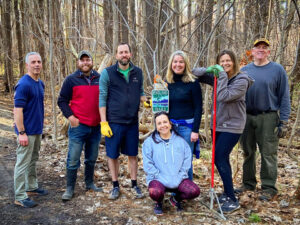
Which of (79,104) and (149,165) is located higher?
(79,104)

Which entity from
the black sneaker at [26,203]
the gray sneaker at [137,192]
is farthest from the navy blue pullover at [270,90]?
the black sneaker at [26,203]

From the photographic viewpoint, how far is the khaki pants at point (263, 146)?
12.7ft

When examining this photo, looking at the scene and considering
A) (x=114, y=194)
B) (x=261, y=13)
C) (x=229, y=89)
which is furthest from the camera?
(x=261, y=13)

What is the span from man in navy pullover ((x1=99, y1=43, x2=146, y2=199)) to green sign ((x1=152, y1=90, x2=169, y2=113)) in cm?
39

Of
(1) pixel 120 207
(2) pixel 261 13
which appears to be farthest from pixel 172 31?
(1) pixel 120 207

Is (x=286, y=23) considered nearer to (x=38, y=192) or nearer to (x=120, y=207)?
(x=120, y=207)

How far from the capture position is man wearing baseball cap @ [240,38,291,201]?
3805 millimetres

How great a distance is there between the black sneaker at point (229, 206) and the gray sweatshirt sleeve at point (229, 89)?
1360 millimetres

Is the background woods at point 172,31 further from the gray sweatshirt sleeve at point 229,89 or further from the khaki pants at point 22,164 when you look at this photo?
the khaki pants at point 22,164

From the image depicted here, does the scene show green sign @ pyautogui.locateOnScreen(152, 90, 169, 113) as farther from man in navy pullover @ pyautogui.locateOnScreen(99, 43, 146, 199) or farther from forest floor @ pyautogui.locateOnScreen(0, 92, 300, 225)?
forest floor @ pyautogui.locateOnScreen(0, 92, 300, 225)

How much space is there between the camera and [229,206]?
3.54 metres

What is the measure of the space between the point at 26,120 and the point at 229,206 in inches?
116

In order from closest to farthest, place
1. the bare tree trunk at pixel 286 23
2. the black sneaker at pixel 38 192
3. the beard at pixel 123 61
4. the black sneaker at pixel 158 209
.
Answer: the black sneaker at pixel 158 209, the beard at pixel 123 61, the black sneaker at pixel 38 192, the bare tree trunk at pixel 286 23

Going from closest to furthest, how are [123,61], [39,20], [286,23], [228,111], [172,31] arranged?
1. [228,111]
2. [123,61]
3. [286,23]
4. [172,31]
5. [39,20]
